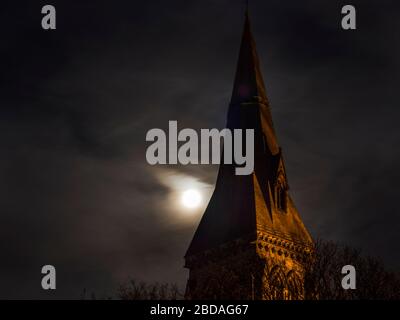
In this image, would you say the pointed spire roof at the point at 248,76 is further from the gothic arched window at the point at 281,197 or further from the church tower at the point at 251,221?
the gothic arched window at the point at 281,197

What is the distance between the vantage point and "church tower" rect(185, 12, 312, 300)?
48.3 meters

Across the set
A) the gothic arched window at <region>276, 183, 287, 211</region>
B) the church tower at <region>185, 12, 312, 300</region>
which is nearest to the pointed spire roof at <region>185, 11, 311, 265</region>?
the church tower at <region>185, 12, 312, 300</region>

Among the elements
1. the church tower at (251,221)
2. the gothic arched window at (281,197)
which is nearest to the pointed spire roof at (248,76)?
the church tower at (251,221)

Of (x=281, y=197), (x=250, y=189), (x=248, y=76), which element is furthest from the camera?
(x=248, y=76)

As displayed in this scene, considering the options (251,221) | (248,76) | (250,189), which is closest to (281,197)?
(250,189)

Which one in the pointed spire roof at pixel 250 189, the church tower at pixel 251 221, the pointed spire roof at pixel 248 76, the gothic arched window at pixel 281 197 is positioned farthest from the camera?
the pointed spire roof at pixel 248 76

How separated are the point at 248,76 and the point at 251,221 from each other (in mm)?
12651

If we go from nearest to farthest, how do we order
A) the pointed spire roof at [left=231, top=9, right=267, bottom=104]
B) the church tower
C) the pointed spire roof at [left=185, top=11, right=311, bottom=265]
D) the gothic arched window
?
1. the church tower
2. the pointed spire roof at [left=185, top=11, right=311, bottom=265]
3. the gothic arched window
4. the pointed spire roof at [left=231, top=9, right=267, bottom=104]

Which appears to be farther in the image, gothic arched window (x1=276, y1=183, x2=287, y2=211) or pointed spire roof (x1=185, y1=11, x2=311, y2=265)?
gothic arched window (x1=276, y1=183, x2=287, y2=211)

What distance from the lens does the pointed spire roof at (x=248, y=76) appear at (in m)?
57.0

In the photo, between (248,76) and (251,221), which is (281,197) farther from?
(248,76)

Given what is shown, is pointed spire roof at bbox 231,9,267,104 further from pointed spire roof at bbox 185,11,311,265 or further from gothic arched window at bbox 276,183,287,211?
gothic arched window at bbox 276,183,287,211

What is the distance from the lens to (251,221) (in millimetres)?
50031
